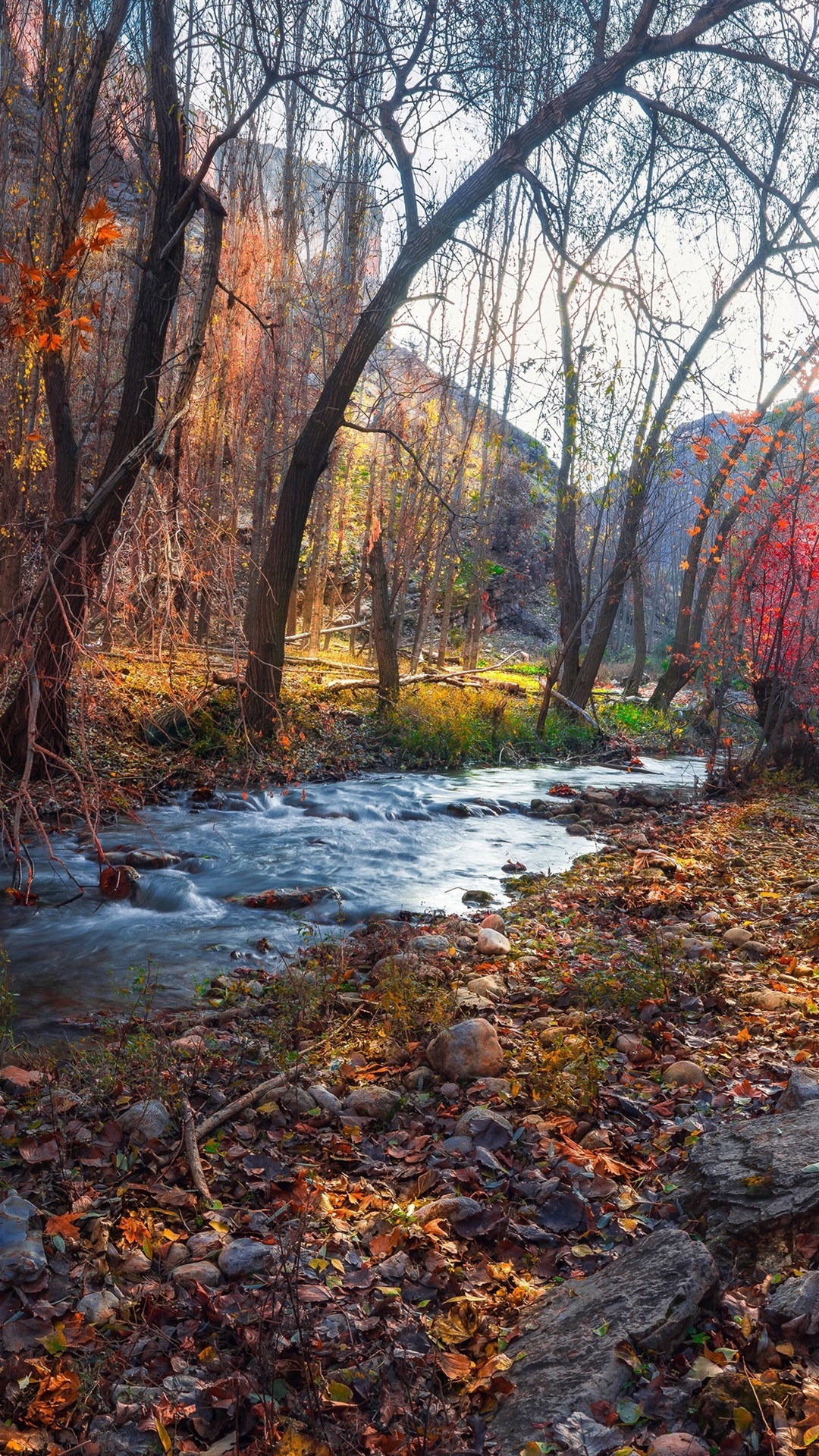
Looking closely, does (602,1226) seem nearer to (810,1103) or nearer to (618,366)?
(810,1103)

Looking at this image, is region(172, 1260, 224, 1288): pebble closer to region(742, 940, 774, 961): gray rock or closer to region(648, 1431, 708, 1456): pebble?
region(648, 1431, 708, 1456): pebble

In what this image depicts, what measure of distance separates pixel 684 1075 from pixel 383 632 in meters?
10.7

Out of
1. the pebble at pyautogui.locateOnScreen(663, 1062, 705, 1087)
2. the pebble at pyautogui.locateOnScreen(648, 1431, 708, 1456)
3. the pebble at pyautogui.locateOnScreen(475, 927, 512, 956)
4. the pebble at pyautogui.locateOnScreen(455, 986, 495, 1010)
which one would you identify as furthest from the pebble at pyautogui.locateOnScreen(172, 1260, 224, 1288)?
the pebble at pyautogui.locateOnScreen(475, 927, 512, 956)

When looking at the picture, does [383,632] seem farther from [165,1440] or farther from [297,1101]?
[165,1440]

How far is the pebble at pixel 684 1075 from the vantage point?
157 inches

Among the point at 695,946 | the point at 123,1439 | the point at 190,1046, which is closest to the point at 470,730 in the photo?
the point at 695,946

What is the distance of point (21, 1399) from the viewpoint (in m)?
2.42

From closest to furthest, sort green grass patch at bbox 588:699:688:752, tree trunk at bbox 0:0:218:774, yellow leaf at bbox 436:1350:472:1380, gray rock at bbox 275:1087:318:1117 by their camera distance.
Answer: yellow leaf at bbox 436:1350:472:1380, gray rock at bbox 275:1087:318:1117, tree trunk at bbox 0:0:218:774, green grass patch at bbox 588:699:688:752

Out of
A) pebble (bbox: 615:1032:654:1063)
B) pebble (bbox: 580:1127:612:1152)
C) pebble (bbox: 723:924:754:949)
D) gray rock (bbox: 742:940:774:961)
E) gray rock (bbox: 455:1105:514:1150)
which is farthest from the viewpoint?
pebble (bbox: 723:924:754:949)

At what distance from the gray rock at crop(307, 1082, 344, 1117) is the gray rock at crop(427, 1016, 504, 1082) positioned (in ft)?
1.79

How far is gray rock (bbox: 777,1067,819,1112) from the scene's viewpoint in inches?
132

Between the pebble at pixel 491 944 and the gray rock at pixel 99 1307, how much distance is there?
3.49 m

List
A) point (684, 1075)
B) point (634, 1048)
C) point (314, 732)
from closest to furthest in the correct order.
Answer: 1. point (684, 1075)
2. point (634, 1048)
3. point (314, 732)

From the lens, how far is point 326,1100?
13.2 ft
